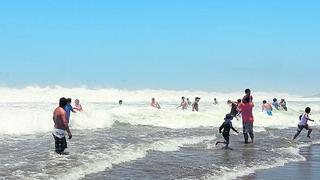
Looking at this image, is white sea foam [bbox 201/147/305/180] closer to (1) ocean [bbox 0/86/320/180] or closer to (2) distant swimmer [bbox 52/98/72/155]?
(1) ocean [bbox 0/86/320/180]

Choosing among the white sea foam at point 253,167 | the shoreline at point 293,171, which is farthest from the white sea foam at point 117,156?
the shoreline at point 293,171

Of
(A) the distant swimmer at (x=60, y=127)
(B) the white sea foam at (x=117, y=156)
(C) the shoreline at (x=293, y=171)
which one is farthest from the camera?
(A) the distant swimmer at (x=60, y=127)

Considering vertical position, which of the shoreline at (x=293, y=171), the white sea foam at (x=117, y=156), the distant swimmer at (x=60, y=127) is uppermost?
the distant swimmer at (x=60, y=127)

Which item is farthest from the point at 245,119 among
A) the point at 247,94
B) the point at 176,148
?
the point at 176,148

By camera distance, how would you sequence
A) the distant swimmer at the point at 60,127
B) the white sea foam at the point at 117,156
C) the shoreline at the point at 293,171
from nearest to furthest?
the white sea foam at the point at 117,156, the shoreline at the point at 293,171, the distant swimmer at the point at 60,127

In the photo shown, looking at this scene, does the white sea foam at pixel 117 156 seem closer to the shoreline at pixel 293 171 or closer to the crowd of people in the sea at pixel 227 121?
the crowd of people in the sea at pixel 227 121

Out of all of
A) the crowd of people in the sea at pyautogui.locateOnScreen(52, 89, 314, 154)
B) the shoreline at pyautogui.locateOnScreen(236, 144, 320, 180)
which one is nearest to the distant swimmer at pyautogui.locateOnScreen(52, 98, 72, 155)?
the crowd of people in the sea at pyautogui.locateOnScreen(52, 89, 314, 154)

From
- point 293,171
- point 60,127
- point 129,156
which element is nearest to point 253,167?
point 293,171

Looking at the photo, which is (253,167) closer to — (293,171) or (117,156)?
(293,171)

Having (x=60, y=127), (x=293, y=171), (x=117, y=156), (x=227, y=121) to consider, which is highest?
(x=227, y=121)

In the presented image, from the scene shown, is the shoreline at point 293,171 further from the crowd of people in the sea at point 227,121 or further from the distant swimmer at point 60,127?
the distant swimmer at point 60,127

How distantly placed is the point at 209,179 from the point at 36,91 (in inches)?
3534

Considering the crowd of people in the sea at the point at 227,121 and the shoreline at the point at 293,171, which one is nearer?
the shoreline at the point at 293,171

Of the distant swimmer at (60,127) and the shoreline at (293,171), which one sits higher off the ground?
the distant swimmer at (60,127)
